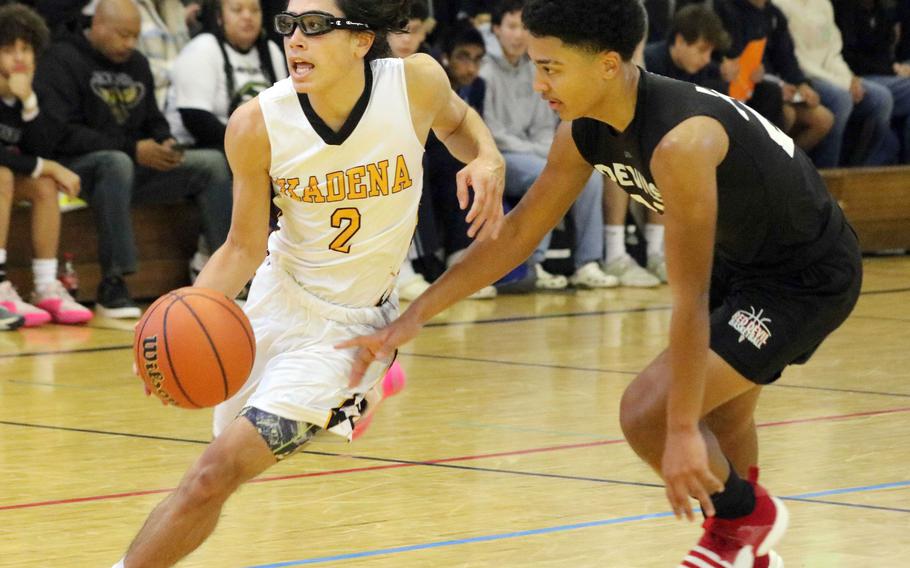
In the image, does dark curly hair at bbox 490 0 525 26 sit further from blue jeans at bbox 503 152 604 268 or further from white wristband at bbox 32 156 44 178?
white wristband at bbox 32 156 44 178

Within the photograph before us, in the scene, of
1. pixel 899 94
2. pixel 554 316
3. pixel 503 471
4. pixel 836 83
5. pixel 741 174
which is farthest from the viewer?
pixel 899 94

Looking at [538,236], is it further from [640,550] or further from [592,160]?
[640,550]

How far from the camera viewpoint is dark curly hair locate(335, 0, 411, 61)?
3.71 metres

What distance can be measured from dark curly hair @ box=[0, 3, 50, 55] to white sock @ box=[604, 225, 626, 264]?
388 centimetres

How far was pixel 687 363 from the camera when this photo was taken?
3.13 metres

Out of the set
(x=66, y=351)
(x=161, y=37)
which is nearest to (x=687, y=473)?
(x=66, y=351)

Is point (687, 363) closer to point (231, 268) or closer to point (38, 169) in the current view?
point (231, 268)

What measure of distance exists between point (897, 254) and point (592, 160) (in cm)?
863

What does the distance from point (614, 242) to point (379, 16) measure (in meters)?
6.10

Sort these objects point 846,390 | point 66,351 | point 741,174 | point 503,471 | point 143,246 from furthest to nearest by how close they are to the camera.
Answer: point 143,246
point 66,351
point 846,390
point 503,471
point 741,174

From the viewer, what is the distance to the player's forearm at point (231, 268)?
3689mm

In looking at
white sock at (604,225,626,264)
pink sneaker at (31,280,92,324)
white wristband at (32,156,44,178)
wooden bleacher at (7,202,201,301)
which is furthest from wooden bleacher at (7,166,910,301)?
white sock at (604,225,626,264)

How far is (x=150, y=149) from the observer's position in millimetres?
8234

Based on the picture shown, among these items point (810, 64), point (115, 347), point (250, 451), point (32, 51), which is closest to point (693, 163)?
point (250, 451)
